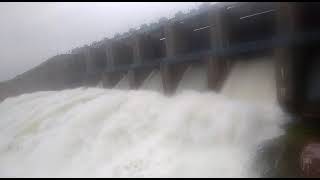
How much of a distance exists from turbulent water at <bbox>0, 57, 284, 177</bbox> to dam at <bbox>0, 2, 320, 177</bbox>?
4 cm

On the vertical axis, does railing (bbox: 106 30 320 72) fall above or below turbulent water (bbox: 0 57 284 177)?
above

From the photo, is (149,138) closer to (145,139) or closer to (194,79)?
(145,139)

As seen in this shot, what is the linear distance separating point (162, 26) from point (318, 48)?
8264 mm

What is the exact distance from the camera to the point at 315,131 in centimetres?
901

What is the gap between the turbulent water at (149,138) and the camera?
9.38m

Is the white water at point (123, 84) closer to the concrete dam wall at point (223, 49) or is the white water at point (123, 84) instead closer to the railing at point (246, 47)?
the concrete dam wall at point (223, 49)

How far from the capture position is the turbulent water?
938cm

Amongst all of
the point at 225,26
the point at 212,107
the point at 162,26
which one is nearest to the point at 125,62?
the point at 162,26

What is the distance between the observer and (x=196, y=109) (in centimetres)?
1178

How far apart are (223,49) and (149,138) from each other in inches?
165

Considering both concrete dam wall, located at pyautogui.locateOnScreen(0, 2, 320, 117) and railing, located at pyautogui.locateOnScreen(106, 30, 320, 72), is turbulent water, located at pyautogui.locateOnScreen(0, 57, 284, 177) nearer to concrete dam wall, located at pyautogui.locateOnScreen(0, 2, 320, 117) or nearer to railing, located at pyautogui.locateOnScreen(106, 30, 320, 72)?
concrete dam wall, located at pyautogui.locateOnScreen(0, 2, 320, 117)

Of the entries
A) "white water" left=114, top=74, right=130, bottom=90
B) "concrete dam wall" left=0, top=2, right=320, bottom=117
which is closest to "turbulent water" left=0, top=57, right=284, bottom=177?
"concrete dam wall" left=0, top=2, right=320, bottom=117

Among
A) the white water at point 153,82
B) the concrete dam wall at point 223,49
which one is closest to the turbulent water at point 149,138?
the concrete dam wall at point 223,49

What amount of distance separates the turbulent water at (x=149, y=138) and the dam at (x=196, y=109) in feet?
0.12
